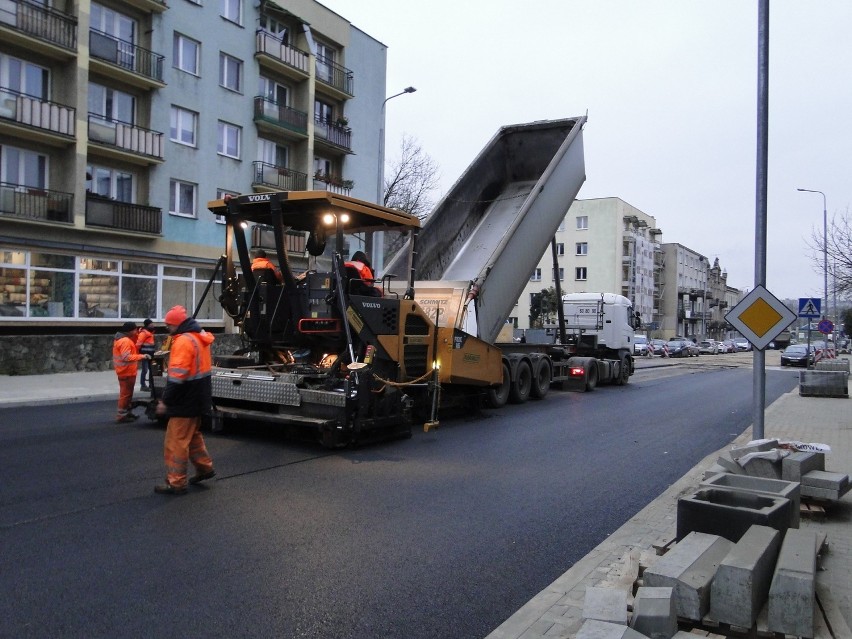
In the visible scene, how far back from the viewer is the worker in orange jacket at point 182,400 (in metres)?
6.23

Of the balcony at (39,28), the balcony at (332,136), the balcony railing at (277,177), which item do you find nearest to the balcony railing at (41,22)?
the balcony at (39,28)

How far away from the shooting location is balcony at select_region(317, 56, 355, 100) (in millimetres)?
31391

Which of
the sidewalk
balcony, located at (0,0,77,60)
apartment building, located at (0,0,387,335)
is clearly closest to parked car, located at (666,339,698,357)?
apartment building, located at (0,0,387,335)

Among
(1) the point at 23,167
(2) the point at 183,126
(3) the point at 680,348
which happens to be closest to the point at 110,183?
(1) the point at 23,167

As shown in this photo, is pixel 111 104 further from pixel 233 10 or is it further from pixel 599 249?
pixel 599 249

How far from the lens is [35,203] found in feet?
65.3

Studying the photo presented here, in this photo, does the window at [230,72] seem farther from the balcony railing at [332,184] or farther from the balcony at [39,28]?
the balcony at [39,28]

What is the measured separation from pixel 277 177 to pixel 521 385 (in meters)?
17.8

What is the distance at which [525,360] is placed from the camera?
48.6ft

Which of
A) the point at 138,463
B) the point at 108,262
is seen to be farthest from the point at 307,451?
the point at 108,262

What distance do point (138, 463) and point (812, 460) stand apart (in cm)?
665

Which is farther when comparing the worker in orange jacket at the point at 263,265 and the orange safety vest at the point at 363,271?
the orange safety vest at the point at 363,271

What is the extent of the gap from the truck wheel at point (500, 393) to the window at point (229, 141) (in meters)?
17.4

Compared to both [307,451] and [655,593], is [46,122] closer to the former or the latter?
[307,451]
